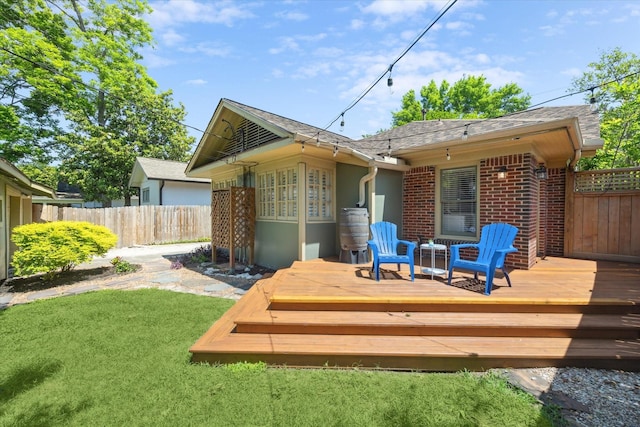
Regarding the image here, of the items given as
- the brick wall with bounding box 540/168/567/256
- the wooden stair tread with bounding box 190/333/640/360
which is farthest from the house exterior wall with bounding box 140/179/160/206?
the brick wall with bounding box 540/168/567/256

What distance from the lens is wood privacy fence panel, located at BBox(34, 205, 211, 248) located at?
11344 millimetres

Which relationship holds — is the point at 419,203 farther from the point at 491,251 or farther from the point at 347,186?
the point at 491,251

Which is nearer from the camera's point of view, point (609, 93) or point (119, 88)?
point (609, 93)

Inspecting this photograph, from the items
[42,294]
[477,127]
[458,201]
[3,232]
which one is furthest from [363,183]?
[3,232]

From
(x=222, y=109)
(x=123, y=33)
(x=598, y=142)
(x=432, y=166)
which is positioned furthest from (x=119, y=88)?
(x=598, y=142)

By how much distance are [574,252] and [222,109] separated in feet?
30.0

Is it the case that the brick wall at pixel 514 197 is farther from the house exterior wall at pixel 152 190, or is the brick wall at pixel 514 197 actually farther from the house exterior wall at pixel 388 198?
the house exterior wall at pixel 152 190

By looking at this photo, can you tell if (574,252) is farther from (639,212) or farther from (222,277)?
(222,277)

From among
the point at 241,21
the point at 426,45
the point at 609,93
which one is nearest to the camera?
the point at 426,45

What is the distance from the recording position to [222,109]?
22.9 ft

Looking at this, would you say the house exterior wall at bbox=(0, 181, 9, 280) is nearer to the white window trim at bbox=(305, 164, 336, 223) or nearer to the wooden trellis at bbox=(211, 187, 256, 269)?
the wooden trellis at bbox=(211, 187, 256, 269)

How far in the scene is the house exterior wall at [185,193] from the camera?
15289 millimetres

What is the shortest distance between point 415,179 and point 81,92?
61.0 feet

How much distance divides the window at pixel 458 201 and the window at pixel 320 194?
8.19 ft
